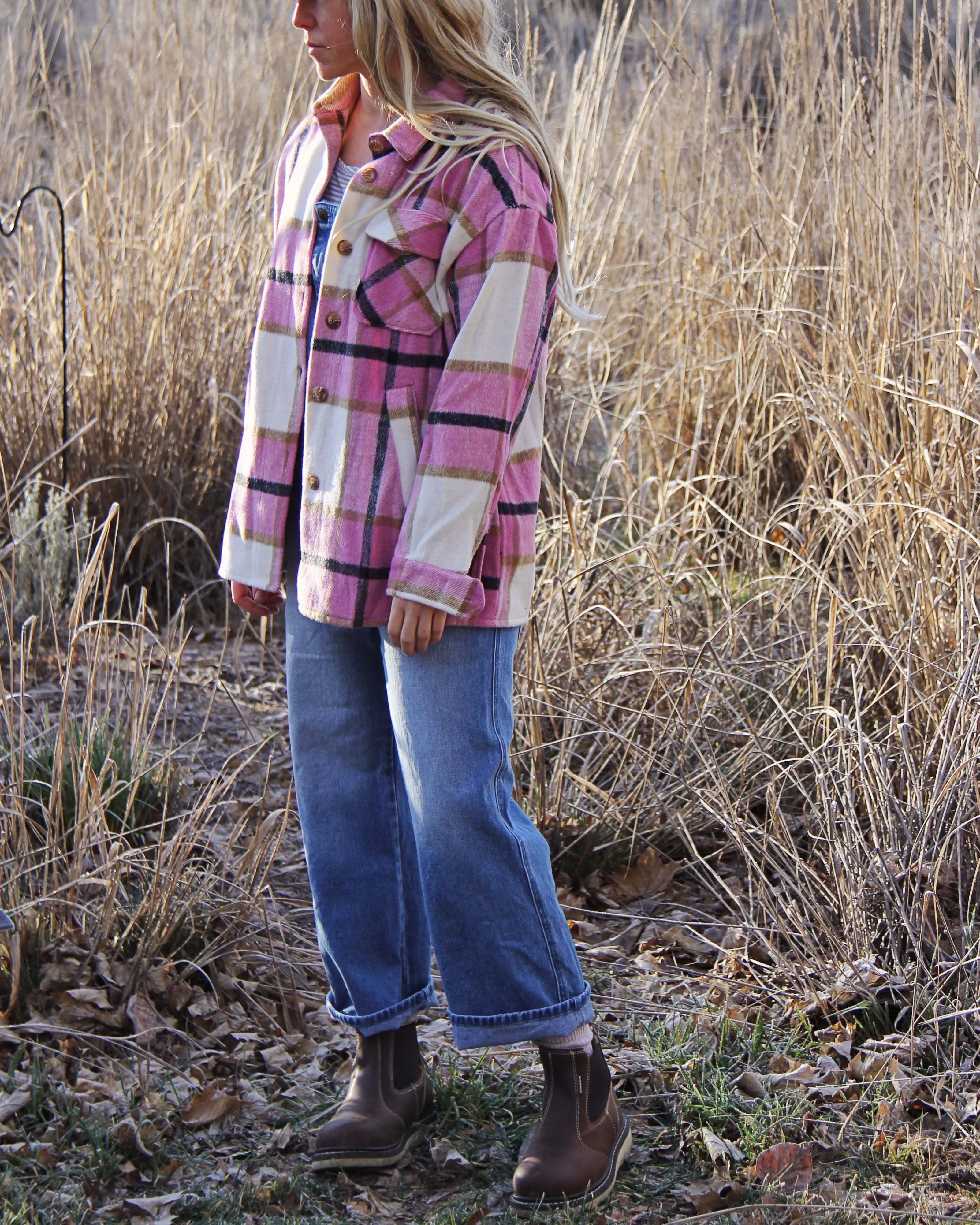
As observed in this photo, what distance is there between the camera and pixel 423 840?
185 cm

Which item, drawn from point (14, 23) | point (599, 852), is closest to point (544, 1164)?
point (599, 852)

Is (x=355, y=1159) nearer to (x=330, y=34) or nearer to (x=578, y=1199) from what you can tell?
(x=578, y=1199)

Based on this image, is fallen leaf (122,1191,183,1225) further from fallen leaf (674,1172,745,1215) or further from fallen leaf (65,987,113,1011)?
fallen leaf (674,1172,745,1215)

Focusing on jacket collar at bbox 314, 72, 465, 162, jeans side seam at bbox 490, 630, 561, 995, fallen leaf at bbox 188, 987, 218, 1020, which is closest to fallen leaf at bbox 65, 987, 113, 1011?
fallen leaf at bbox 188, 987, 218, 1020

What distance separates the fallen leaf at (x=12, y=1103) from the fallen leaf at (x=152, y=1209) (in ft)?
0.89

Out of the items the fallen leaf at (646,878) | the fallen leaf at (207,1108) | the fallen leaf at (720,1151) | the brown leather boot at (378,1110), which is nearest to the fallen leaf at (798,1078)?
the fallen leaf at (720,1151)

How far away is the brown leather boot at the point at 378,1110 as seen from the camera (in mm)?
2084

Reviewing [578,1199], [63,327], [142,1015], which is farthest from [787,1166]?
[63,327]

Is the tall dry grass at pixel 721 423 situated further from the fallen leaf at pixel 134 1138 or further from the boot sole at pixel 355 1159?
the fallen leaf at pixel 134 1138

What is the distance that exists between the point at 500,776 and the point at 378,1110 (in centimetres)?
67

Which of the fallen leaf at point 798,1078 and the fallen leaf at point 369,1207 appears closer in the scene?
the fallen leaf at point 369,1207

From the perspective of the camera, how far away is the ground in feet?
6.67

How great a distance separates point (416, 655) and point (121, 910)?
3.59 ft

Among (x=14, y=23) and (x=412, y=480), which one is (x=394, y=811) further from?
(x=14, y=23)
